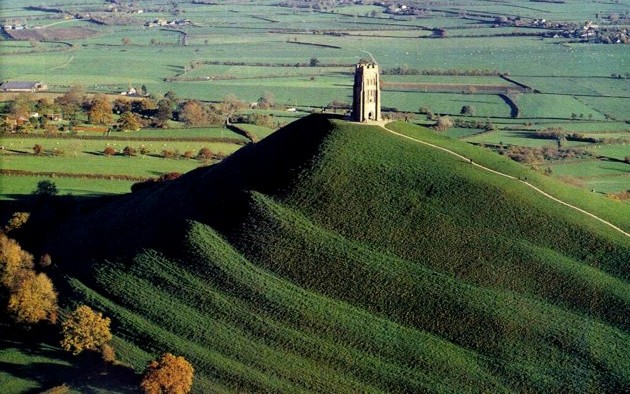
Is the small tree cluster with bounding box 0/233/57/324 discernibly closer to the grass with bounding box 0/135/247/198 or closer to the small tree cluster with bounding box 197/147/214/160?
the grass with bounding box 0/135/247/198

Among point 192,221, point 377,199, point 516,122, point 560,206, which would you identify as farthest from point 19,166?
point 516,122

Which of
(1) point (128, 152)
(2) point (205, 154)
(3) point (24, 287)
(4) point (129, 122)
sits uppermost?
(4) point (129, 122)

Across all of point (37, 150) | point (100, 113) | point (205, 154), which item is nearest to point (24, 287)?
point (37, 150)

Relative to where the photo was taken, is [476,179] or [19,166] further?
[19,166]

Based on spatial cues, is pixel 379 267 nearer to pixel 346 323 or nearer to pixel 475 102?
pixel 346 323

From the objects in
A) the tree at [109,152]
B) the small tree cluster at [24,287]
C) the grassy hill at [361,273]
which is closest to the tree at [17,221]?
the grassy hill at [361,273]

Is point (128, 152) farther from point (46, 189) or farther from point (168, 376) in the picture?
point (168, 376)

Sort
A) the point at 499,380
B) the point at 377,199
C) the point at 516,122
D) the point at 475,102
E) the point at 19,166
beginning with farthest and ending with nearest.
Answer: the point at 475,102 < the point at 516,122 < the point at 19,166 < the point at 377,199 < the point at 499,380
